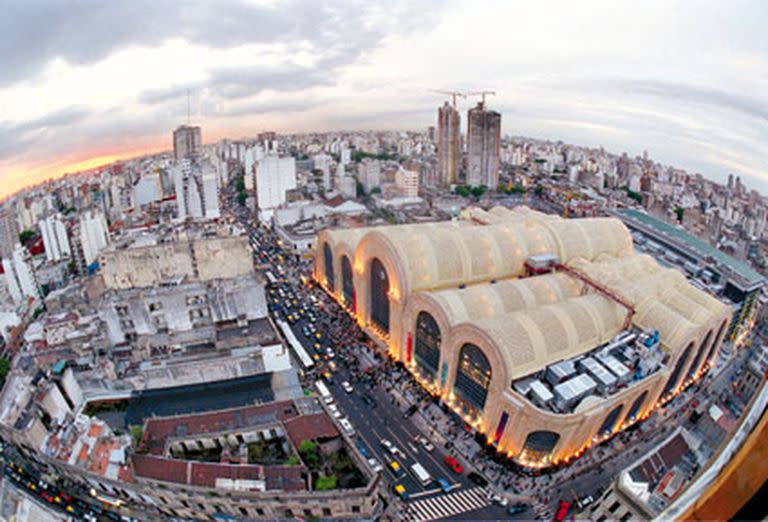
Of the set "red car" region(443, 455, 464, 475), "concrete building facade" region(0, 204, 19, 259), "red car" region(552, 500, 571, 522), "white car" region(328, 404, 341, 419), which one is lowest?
"red car" region(552, 500, 571, 522)

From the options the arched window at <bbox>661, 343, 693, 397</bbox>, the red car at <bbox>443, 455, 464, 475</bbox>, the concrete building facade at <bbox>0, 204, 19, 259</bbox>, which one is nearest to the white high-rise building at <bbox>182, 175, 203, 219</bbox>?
the concrete building facade at <bbox>0, 204, 19, 259</bbox>

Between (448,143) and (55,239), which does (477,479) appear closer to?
(55,239)

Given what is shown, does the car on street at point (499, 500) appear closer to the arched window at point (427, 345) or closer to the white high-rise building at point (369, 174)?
the arched window at point (427, 345)

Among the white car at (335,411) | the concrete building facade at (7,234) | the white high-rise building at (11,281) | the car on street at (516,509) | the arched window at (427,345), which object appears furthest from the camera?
the concrete building facade at (7,234)

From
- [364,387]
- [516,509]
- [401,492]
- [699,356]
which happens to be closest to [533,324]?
[516,509]

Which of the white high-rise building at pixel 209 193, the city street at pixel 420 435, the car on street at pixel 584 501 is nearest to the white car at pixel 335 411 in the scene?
the city street at pixel 420 435

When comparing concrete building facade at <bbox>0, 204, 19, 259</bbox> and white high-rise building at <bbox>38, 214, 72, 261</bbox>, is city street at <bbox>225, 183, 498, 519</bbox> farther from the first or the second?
concrete building facade at <bbox>0, 204, 19, 259</bbox>

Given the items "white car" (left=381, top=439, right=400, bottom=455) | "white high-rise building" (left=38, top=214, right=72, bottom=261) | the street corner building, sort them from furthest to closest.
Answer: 1. "white high-rise building" (left=38, top=214, right=72, bottom=261)
2. "white car" (left=381, top=439, right=400, bottom=455)
3. the street corner building
